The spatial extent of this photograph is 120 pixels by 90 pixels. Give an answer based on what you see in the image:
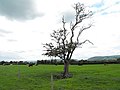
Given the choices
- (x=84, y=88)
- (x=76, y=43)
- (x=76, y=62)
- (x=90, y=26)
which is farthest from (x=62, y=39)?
(x=76, y=62)

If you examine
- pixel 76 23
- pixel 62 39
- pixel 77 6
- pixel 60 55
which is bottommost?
pixel 60 55

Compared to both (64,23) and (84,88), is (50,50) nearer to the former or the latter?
(64,23)

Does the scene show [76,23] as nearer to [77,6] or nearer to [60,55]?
[77,6]

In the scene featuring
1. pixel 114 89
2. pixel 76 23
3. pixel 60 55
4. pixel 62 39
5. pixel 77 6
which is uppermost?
pixel 77 6

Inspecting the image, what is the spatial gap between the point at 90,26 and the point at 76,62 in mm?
62140

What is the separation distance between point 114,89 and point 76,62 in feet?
290

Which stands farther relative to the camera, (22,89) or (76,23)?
(76,23)

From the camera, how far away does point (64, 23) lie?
5847 centimetres

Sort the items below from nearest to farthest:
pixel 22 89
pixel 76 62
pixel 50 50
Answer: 1. pixel 22 89
2. pixel 50 50
3. pixel 76 62

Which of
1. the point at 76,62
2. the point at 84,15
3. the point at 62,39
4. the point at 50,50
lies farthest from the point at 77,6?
the point at 76,62

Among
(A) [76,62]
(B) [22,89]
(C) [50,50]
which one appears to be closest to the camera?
(B) [22,89]

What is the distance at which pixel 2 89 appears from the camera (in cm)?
3130

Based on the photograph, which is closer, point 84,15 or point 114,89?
point 114,89

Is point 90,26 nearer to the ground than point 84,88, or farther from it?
farther from it
